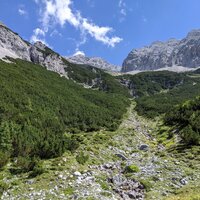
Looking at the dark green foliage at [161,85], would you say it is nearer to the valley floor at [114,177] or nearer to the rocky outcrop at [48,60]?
the rocky outcrop at [48,60]

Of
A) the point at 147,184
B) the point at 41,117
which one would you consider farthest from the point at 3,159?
the point at 41,117

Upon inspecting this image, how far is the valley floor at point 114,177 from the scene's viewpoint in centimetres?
1563

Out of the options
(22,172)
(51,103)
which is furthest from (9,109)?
(22,172)

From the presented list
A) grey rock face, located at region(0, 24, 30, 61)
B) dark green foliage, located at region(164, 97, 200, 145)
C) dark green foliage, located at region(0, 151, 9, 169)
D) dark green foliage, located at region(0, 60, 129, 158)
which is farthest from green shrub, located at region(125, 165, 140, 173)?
grey rock face, located at region(0, 24, 30, 61)

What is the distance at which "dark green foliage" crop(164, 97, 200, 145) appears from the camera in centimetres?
2633

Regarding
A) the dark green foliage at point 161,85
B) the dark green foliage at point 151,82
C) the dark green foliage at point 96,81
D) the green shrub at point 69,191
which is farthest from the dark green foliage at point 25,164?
the dark green foliage at point 151,82

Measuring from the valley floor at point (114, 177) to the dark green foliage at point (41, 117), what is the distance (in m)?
2.41

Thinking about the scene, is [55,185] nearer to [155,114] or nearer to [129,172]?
[129,172]

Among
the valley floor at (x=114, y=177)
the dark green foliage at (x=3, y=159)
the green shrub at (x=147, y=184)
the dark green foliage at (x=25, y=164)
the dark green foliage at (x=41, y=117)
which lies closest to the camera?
the valley floor at (x=114, y=177)

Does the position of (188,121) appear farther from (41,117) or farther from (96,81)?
(96,81)

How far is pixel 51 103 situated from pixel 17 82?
8.98 metres

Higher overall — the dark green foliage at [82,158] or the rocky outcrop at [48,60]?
Answer: the rocky outcrop at [48,60]

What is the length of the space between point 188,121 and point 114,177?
1833 cm

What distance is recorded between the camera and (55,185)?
644 inches
